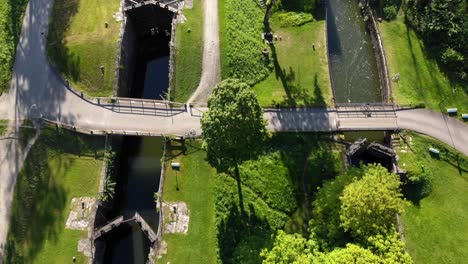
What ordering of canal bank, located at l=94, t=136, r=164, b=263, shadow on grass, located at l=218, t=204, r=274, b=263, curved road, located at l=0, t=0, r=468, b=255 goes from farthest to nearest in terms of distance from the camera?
curved road, located at l=0, t=0, r=468, b=255 < canal bank, located at l=94, t=136, r=164, b=263 < shadow on grass, located at l=218, t=204, r=274, b=263

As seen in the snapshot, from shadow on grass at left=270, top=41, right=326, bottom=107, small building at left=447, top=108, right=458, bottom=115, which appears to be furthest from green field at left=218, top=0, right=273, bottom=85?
small building at left=447, top=108, right=458, bottom=115

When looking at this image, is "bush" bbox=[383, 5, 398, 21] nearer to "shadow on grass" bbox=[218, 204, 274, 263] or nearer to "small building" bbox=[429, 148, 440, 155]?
"small building" bbox=[429, 148, 440, 155]

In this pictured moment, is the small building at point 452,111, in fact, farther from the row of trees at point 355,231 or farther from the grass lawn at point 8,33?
the grass lawn at point 8,33

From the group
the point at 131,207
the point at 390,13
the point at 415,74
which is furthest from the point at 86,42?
the point at 415,74

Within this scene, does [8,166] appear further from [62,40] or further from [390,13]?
[390,13]

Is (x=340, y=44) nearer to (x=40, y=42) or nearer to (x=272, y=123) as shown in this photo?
(x=272, y=123)

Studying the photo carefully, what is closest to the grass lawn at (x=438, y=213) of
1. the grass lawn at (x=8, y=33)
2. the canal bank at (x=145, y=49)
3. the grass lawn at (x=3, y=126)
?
the canal bank at (x=145, y=49)
